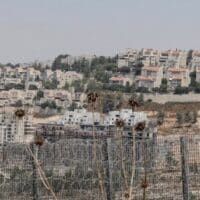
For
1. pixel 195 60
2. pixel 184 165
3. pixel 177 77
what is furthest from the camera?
pixel 195 60

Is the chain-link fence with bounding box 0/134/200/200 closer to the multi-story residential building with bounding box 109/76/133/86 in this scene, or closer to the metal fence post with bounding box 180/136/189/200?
the metal fence post with bounding box 180/136/189/200

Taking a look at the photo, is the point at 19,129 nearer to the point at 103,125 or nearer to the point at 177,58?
the point at 103,125

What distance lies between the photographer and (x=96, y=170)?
17.3ft

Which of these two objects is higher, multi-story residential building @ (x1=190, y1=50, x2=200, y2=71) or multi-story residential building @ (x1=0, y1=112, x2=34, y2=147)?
multi-story residential building @ (x1=0, y1=112, x2=34, y2=147)

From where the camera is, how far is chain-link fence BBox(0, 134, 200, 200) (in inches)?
211

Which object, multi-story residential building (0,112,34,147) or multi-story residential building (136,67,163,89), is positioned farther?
multi-story residential building (136,67,163,89)

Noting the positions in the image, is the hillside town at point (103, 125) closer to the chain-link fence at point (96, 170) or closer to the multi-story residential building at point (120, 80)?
the chain-link fence at point (96, 170)

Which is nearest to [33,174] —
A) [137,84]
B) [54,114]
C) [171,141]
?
[171,141]

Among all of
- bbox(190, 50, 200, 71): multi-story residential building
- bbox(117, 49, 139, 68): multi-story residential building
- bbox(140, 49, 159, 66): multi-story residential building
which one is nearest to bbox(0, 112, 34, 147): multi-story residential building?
bbox(190, 50, 200, 71): multi-story residential building

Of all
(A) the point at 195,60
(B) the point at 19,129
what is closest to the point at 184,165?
(B) the point at 19,129

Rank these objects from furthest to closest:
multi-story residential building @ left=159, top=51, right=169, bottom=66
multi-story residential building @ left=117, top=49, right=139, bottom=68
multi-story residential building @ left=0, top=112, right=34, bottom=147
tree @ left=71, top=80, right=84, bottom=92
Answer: multi-story residential building @ left=159, top=51, right=169, bottom=66, multi-story residential building @ left=117, top=49, right=139, bottom=68, tree @ left=71, top=80, right=84, bottom=92, multi-story residential building @ left=0, top=112, right=34, bottom=147

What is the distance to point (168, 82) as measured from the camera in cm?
9506

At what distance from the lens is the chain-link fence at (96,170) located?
211 inches

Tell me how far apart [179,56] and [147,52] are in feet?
17.8
